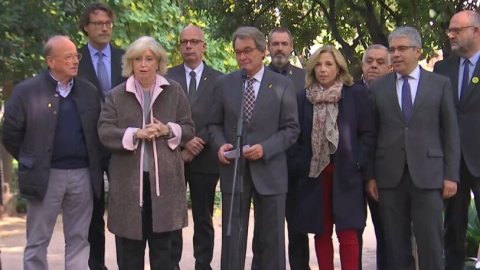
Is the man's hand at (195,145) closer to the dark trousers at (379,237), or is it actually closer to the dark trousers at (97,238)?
the dark trousers at (97,238)

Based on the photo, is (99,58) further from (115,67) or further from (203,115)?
(203,115)

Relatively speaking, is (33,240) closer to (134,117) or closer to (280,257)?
(134,117)

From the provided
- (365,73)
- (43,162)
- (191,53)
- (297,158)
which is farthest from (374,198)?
(43,162)

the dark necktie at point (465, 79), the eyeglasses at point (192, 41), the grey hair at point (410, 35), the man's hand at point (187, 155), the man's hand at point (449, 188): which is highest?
the eyeglasses at point (192, 41)

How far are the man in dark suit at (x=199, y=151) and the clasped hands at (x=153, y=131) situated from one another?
893mm

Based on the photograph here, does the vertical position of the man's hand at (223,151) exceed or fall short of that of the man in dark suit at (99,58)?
it falls short

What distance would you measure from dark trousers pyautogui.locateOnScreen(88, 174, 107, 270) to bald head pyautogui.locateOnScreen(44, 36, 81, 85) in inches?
53.2

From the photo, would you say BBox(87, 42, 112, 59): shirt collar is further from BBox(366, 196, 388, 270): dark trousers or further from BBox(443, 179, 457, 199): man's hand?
BBox(443, 179, 457, 199): man's hand

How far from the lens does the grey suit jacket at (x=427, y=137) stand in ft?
22.6

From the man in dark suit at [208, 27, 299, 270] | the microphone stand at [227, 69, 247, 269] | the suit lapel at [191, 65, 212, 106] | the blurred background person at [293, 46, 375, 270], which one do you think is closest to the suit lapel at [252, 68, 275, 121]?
the man in dark suit at [208, 27, 299, 270]

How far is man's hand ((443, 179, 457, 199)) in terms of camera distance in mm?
6926

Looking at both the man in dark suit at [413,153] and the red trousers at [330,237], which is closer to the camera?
the man in dark suit at [413,153]

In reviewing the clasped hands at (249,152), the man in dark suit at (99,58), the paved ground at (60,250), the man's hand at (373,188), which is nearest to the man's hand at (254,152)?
the clasped hands at (249,152)

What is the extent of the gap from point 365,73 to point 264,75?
1341 mm
